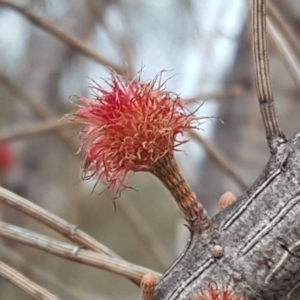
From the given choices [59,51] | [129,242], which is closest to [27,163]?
[59,51]

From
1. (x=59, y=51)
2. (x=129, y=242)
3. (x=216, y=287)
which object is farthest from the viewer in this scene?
(x=129, y=242)

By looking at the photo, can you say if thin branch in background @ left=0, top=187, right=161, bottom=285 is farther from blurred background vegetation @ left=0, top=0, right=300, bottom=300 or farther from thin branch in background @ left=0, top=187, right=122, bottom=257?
blurred background vegetation @ left=0, top=0, right=300, bottom=300

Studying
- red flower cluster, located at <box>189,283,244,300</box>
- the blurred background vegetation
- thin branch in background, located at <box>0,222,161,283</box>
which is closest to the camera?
red flower cluster, located at <box>189,283,244,300</box>

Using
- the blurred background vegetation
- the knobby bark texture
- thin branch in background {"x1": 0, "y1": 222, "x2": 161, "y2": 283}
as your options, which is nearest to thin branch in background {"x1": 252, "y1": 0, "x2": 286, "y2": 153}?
the knobby bark texture

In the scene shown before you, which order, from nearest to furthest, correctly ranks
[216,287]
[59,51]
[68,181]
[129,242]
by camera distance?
1. [216,287]
2. [59,51]
3. [68,181]
4. [129,242]

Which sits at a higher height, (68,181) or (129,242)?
(129,242)

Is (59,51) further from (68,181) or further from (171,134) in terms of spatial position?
(171,134)
